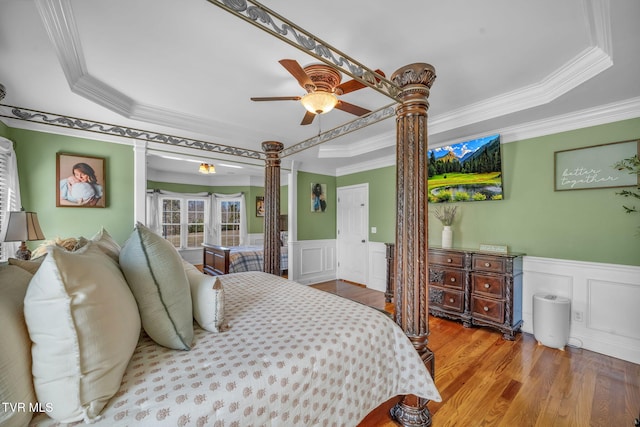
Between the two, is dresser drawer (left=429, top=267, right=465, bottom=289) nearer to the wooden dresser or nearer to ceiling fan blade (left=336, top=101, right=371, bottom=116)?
the wooden dresser

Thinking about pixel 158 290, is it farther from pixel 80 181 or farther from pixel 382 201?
pixel 382 201

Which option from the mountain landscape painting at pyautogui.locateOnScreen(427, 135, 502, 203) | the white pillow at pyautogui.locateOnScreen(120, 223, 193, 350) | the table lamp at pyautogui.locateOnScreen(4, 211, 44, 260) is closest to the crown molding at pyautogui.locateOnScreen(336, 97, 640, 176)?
the mountain landscape painting at pyautogui.locateOnScreen(427, 135, 502, 203)

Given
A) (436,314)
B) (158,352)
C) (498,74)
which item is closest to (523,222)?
(436,314)

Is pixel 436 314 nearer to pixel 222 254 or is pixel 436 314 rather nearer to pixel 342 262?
pixel 342 262

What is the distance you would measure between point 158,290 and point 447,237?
3435mm

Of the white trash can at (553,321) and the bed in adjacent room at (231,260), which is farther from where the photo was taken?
the bed in adjacent room at (231,260)

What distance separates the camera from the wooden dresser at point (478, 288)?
2867 millimetres

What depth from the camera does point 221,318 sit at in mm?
1345

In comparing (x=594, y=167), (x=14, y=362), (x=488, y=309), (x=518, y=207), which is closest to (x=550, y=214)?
(x=518, y=207)

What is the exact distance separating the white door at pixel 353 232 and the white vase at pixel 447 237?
1.54m

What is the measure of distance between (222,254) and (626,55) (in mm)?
5096

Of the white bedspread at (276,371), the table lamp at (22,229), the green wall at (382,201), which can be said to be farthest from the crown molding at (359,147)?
the table lamp at (22,229)

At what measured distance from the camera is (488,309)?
9.78 ft

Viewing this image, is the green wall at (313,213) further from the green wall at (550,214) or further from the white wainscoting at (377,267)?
the green wall at (550,214)
